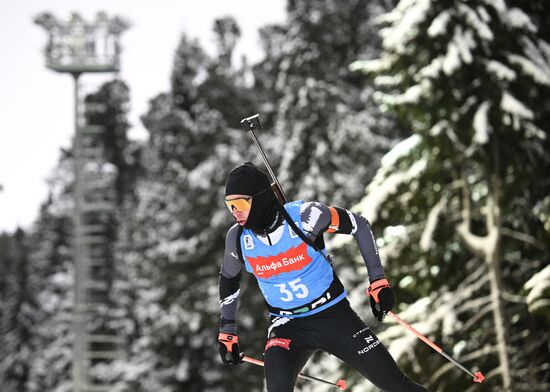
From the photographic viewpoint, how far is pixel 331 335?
17.6ft

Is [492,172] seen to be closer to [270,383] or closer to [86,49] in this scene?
[270,383]

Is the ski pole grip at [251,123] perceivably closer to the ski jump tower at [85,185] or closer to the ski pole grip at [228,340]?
the ski pole grip at [228,340]

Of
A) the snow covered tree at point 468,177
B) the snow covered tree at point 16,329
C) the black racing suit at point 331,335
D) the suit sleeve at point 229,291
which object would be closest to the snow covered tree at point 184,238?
the snow covered tree at point 16,329

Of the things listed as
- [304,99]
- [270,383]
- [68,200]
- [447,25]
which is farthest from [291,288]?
[68,200]

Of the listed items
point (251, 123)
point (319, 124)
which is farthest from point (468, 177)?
point (319, 124)

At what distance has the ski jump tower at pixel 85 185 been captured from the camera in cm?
2883

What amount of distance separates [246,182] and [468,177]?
21.5ft

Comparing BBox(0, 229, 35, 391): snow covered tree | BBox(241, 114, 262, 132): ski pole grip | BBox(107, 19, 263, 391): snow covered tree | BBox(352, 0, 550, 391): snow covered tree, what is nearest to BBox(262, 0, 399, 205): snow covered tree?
BBox(107, 19, 263, 391): snow covered tree

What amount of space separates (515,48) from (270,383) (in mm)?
6714

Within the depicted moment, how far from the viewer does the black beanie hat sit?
17.1 feet

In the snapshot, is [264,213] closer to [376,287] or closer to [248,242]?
[248,242]

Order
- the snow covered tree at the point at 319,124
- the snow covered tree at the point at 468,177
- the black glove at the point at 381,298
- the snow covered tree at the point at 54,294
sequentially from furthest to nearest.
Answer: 1. the snow covered tree at the point at 54,294
2. the snow covered tree at the point at 319,124
3. the snow covered tree at the point at 468,177
4. the black glove at the point at 381,298

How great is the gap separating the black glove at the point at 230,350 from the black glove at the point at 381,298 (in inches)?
42.8

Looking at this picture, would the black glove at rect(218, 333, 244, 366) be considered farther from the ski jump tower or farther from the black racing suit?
the ski jump tower
